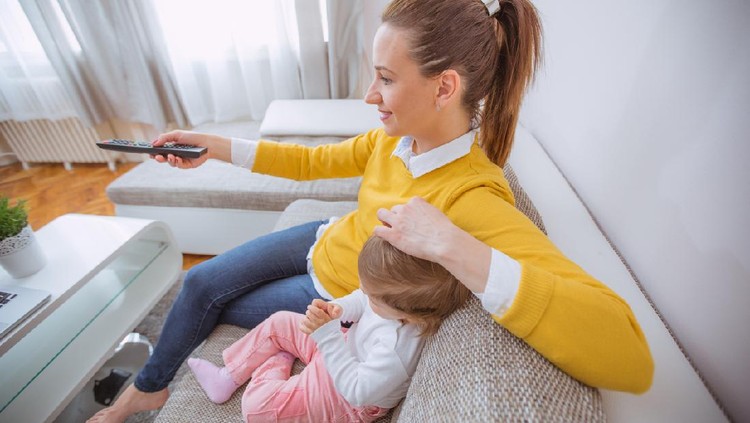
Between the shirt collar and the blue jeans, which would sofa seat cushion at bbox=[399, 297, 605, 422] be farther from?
the blue jeans

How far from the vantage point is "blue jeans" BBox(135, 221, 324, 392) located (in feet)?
3.03

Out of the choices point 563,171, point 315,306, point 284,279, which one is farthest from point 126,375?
point 563,171

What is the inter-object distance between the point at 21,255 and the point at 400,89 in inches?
48.2

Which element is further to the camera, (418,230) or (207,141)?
(207,141)

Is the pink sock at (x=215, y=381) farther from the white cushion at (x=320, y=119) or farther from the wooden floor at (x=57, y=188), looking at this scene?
the wooden floor at (x=57, y=188)

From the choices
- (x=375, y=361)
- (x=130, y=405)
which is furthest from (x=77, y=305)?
(x=375, y=361)

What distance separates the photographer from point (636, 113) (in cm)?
73

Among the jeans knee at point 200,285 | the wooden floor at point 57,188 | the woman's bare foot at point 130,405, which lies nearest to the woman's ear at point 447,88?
the jeans knee at point 200,285

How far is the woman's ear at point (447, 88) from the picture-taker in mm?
658

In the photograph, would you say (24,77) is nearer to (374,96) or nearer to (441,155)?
(374,96)

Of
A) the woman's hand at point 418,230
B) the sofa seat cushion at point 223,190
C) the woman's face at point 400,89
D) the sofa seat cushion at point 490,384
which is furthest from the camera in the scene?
the sofa seat cushion at point 223,190

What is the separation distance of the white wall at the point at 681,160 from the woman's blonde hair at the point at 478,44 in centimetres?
22

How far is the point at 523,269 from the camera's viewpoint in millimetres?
493

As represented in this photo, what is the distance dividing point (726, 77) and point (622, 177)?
27cm
